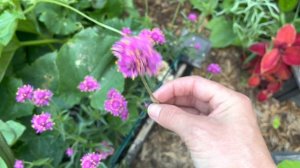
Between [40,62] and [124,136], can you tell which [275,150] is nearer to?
[124,136]

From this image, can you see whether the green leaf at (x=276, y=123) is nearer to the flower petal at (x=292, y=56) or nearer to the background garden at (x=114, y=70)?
the background garden at (x=114, y=70)

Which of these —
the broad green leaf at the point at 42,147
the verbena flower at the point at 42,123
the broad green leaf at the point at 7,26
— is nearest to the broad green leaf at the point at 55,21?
the broad green leaf at the point at 7,26

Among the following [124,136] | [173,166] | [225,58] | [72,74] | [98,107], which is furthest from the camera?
[225,58]

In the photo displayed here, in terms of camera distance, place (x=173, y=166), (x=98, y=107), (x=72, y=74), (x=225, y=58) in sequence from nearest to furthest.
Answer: (x=98, y=107)
(x=72, y=74)
(x=173, y=166)
(x=225, y=58)

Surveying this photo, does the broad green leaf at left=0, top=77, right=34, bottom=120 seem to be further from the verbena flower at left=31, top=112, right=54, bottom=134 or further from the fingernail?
the fingernail

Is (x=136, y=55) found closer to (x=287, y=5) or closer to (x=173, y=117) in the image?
(x=173, y=117)

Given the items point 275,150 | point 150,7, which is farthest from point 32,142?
point 275,150

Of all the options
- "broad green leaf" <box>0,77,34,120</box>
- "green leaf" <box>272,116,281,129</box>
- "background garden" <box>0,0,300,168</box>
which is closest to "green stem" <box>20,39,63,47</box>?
"background garden" <box>0,0,300,168</box>
